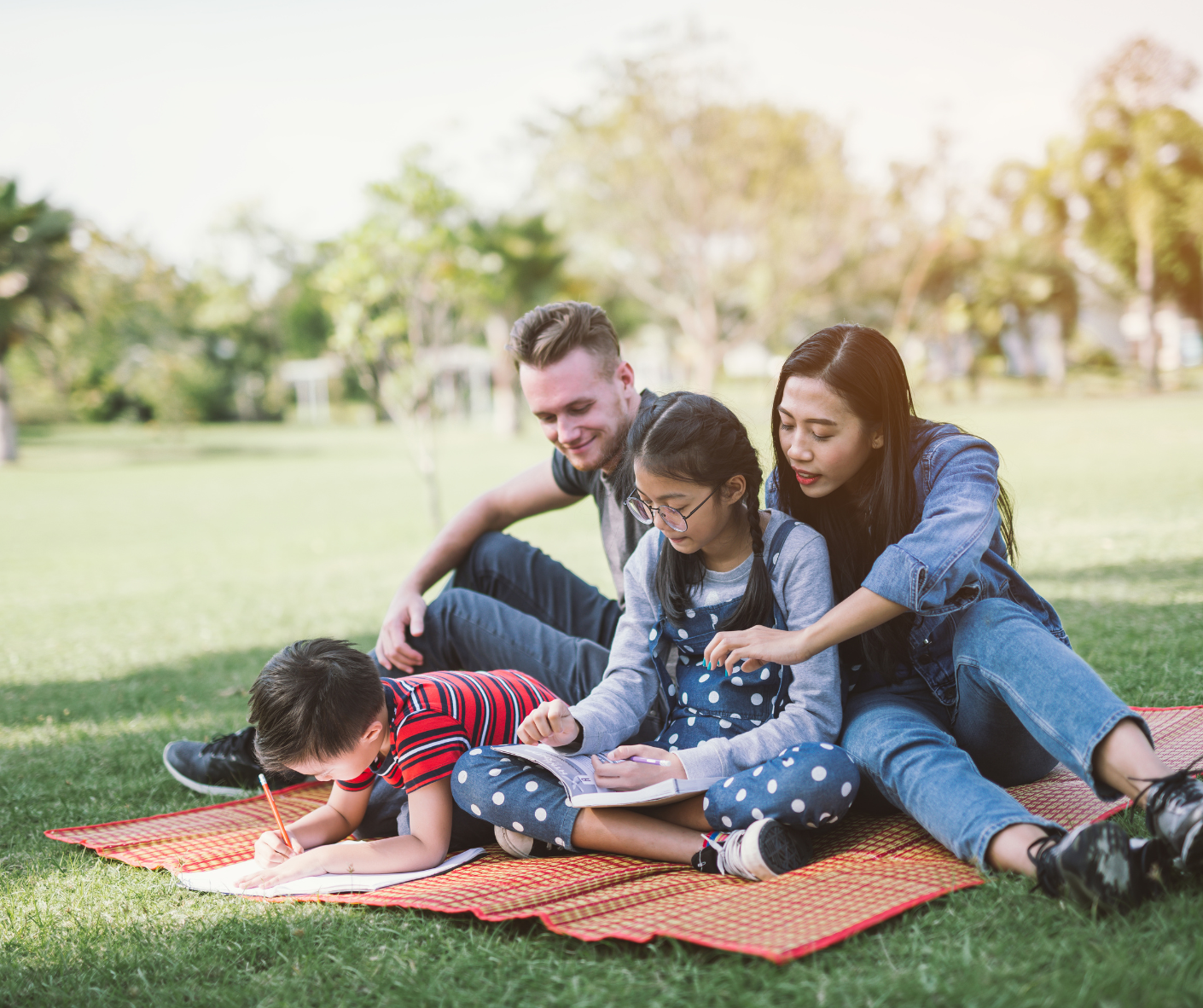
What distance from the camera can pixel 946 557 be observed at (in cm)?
226

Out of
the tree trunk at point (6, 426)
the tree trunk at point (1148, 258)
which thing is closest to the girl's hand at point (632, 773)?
the tree trunk at point (6, 426)

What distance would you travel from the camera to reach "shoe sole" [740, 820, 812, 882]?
222cm

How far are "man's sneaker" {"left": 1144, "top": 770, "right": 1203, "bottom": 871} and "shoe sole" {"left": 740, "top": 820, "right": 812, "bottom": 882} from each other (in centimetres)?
74

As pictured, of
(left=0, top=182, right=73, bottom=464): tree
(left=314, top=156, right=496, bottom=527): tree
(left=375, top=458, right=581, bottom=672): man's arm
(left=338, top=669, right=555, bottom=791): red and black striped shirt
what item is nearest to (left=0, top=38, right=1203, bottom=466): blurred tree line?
(left=0, top=182, right=73, bottom=464): tree

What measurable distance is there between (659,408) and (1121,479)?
11.2m

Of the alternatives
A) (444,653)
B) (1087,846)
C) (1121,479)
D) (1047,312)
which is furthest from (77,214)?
(1047,312)

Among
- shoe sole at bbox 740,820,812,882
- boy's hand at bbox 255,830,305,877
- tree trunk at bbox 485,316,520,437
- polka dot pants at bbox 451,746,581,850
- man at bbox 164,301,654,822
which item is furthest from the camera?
tree trunk at bbox 485,316,520,437

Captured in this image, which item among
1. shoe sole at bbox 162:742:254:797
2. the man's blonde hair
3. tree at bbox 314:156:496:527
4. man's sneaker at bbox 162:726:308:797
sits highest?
tree at bbox 314:156:496:527

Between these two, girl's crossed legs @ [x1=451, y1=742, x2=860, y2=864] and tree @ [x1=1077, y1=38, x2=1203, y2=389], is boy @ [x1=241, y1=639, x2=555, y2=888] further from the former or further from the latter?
tree @ [x1=1077, y1=38, x2=1203, y2=389]

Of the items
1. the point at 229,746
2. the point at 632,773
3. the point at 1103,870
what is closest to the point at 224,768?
the point at 229,746

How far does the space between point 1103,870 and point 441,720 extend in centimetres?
152

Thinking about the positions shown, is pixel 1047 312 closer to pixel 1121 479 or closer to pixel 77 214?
pixel 1121 479

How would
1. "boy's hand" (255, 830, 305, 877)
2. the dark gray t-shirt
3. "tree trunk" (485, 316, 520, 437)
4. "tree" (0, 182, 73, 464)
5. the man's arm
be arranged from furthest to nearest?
1. "tree trunk" (485, 316, 520, 437)
2. "tree" (0, 182, 73, 464)
3. the man's arm
4. the dark gray t-shirt
5. "boy's hand" (255, 830, 305, 877)

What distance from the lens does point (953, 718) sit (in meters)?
2.52
